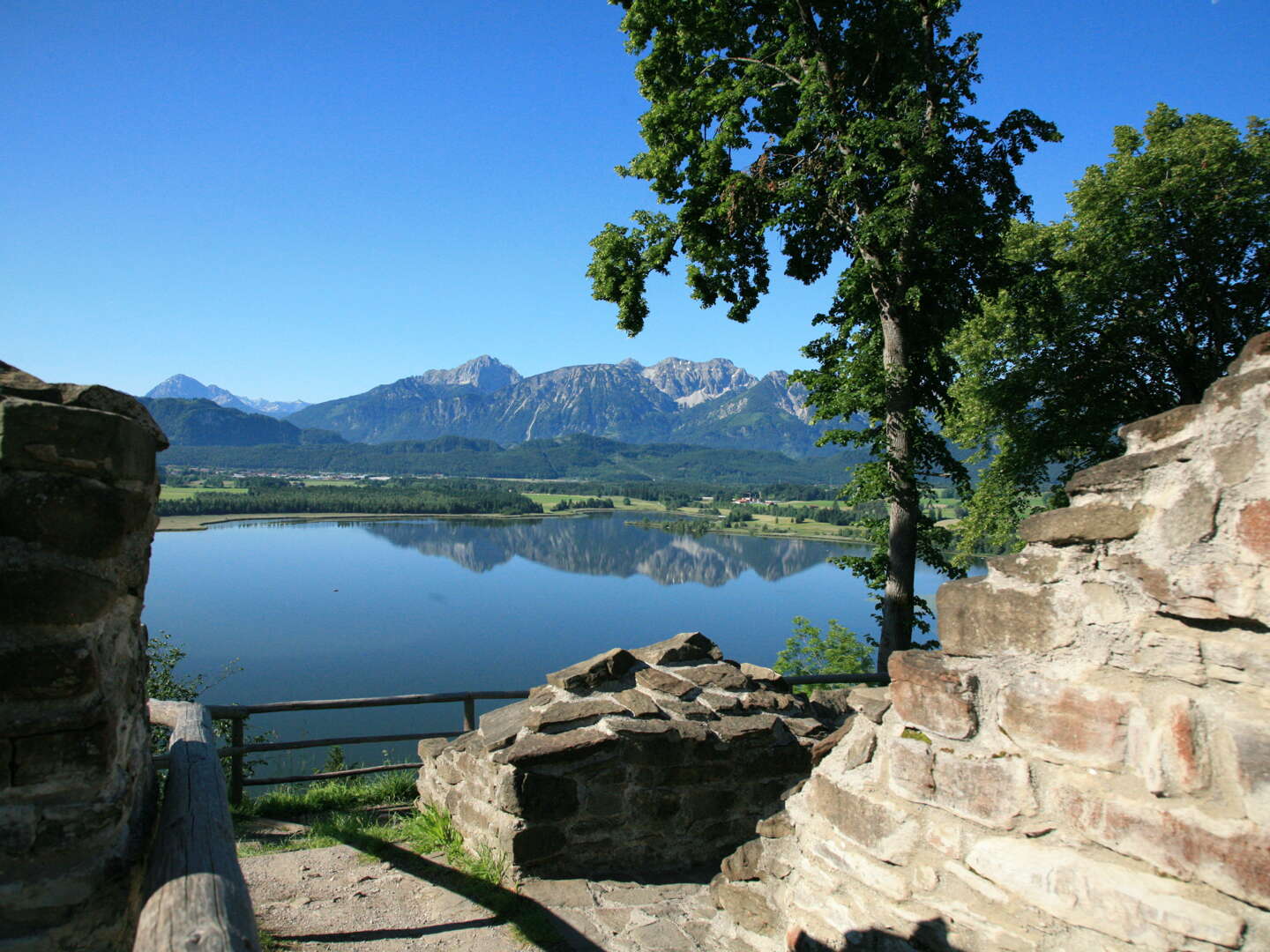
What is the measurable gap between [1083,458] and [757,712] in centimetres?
1187

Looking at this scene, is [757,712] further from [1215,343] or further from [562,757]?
[1215,343]

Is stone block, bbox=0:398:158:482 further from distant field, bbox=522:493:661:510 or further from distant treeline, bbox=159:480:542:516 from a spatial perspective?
distant field, bbox=522:493:661:510

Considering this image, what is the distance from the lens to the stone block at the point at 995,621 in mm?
2402

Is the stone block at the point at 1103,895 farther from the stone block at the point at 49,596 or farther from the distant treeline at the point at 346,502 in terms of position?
the distant treeline at the point at 346,502

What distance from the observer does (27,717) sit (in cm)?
169

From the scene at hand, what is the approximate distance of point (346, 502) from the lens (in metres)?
111

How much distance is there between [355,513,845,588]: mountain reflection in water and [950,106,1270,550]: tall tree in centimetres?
4366

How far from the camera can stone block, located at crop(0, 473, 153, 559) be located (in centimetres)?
173

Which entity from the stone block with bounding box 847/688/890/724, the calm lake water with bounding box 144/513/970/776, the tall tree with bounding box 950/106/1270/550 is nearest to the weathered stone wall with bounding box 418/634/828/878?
the stone block with bounding box 847/688/890/724

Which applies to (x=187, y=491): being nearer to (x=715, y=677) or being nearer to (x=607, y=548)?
(x=607, y=548)

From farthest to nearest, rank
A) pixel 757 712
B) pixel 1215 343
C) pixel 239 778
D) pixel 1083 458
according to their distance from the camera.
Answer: pixel 1083 458, pixel 1215 343, pixel 239 778, pixel 757 712

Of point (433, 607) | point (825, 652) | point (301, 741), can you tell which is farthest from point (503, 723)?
point (433, 607)

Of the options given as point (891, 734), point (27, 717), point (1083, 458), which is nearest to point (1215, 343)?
point (1083, 458)

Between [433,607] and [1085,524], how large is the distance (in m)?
45.7
